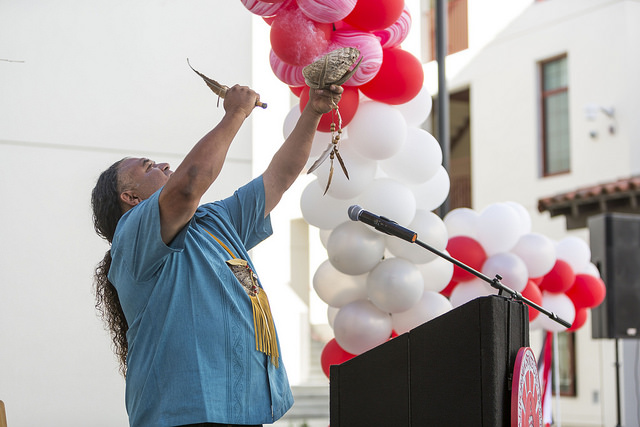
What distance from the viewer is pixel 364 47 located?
3199 mm

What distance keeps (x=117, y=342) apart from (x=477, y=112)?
450 inches

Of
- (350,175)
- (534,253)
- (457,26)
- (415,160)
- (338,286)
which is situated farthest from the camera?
(457,26)

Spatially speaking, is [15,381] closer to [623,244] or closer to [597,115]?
[623,244]

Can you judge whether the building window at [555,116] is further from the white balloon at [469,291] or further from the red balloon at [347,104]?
the red balloon at [347,104]

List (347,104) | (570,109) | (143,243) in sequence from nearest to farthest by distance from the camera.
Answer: (143,243) < (347,104) < (570,109)

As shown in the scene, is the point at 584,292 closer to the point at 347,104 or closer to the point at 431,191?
the point at 431,191

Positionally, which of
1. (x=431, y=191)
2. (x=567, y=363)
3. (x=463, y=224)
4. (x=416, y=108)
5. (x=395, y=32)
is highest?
(x=395, y=32)

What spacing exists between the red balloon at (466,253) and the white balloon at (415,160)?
2.67 feet

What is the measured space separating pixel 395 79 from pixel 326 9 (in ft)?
1.98

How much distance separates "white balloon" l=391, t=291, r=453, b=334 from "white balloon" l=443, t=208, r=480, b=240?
0.83 metres

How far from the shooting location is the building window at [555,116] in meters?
12.0

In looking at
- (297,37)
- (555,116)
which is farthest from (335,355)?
(555,116)

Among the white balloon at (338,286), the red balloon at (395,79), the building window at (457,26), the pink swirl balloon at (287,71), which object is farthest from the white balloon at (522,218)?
the building window at (457,26)

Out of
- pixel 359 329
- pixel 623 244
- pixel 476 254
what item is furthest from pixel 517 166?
pixel 359 329
